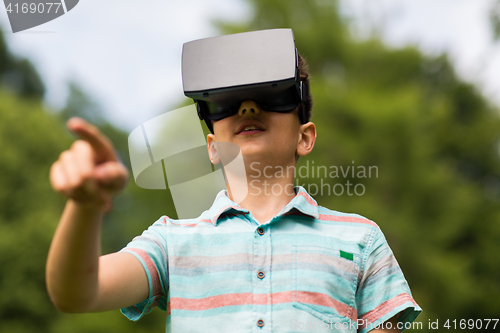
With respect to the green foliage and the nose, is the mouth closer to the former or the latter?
the nose

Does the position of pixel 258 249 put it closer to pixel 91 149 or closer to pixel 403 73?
pixel 91 149

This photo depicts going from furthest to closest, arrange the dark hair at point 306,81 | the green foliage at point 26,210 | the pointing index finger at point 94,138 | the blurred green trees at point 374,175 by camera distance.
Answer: the green foliage at point 26,210 → the blurred green trees at point 374,175 → the dark hair at point 306,81 → the pointing index finger at point 94,138

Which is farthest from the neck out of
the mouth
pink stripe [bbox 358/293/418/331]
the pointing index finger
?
the pointing index finger

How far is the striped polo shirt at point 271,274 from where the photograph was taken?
4.92ft

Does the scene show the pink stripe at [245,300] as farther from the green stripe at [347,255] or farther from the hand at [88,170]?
the hand at [88,170]

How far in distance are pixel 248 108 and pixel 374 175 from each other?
910 cm

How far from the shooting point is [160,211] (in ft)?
31.8

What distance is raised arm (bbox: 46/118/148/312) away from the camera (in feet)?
3.22

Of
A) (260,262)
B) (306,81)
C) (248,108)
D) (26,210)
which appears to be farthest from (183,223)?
(26,210)

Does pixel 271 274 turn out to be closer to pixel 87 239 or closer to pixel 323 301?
pixel 323 301

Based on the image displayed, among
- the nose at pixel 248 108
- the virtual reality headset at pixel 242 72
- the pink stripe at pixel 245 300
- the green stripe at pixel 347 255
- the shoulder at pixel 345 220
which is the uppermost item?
the virtual reality headset at pixel 242 72

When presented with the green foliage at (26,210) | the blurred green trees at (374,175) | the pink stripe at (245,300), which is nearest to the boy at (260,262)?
the pink stripe at (245,300)

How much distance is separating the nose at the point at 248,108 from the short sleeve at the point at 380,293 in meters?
0.61

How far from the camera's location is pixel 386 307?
1.60 meters
